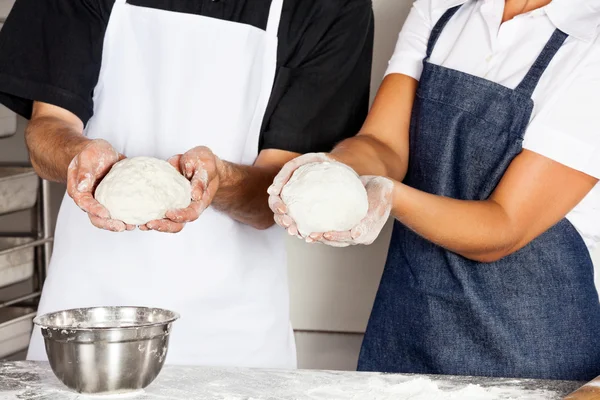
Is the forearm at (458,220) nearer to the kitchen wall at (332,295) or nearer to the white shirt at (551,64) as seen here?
the white shirt at (551,64)

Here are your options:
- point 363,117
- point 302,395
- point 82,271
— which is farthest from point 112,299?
point 363,117

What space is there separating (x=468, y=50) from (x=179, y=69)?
0.64 m

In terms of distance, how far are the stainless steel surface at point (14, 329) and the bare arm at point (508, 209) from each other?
1392 mm

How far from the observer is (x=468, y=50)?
1758 mm

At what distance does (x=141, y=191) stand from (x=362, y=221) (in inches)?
15.9

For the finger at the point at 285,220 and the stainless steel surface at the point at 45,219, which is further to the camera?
the stainless steel surface at the point at 45,219

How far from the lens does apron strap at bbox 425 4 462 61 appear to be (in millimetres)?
1823

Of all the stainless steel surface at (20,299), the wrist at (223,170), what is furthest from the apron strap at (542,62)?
the stainless steel surface at (20,299)

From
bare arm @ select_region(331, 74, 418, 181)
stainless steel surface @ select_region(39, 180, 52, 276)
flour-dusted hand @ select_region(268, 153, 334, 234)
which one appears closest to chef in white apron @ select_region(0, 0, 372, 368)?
bare arm @ select_region(331, 74, 418, 181)

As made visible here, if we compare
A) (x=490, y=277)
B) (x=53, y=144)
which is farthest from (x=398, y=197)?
(x=53, y=144)

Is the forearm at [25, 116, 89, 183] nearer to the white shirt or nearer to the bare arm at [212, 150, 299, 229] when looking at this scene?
the bare arm at [212, 150, 299, 229]

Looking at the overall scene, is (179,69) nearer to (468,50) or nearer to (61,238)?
(61,238)

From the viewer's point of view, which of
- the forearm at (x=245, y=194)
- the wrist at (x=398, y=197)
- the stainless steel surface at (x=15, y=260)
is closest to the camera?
the wrist at (x=398, y=197)

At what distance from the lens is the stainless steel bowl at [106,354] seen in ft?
4.30
